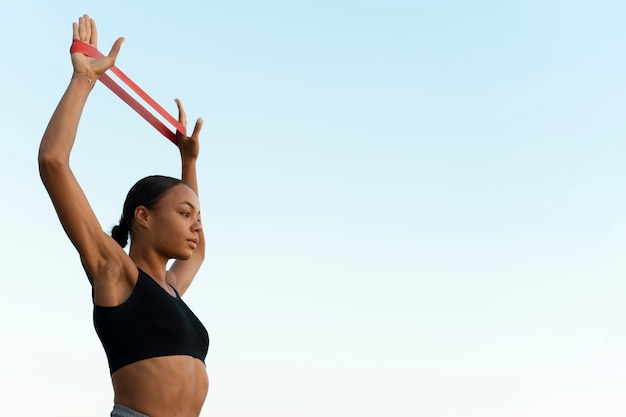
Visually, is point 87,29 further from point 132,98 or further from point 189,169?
point 189,169

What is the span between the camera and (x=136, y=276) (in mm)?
4746

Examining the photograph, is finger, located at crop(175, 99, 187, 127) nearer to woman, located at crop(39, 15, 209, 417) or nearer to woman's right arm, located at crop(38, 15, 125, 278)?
woman, located at crop(39, 15, 209, 417)

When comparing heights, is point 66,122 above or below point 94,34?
below

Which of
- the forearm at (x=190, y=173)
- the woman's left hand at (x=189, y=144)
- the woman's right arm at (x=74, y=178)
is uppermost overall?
the woman's left hand at (x=189, y=144)

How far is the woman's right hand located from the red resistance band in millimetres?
42

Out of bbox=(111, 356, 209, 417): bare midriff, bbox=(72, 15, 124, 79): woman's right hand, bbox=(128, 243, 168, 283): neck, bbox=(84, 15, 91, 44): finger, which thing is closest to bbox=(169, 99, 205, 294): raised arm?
bbox=(128, 243, 168, 283): neck

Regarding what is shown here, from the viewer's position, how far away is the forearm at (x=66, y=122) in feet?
13.9

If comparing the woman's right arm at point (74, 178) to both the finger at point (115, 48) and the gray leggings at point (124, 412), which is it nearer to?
the finger at point (115, 48)

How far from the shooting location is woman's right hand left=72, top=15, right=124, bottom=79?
15.0 feet

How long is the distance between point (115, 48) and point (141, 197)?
0.90 meters

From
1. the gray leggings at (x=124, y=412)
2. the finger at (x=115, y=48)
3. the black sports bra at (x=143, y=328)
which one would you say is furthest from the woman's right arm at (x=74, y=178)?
the gray leggings at (x=124, y=412)


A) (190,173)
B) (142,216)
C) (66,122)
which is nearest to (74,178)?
(66,122)

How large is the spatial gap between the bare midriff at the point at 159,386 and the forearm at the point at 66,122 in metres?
1.19

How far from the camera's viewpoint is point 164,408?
4.55 meters
